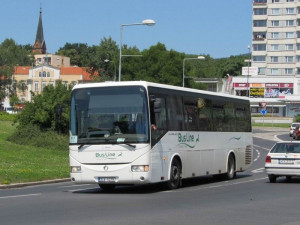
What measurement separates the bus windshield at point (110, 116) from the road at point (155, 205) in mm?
1615

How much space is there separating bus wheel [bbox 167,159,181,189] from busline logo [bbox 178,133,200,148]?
2.30 ft

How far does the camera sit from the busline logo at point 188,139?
21.9 m

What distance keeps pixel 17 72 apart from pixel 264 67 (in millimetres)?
58698

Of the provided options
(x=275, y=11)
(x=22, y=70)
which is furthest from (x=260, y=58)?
(x=22, y=70)

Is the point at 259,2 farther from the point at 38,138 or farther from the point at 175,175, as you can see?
the point at 175,175

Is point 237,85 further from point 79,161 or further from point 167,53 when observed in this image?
point 79,161

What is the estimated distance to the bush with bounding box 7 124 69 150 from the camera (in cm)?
4041

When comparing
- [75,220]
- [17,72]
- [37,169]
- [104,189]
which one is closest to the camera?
[75,220]

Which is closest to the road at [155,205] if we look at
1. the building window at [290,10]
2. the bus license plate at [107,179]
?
the bus license plate at [107,179]

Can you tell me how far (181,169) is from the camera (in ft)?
71.7

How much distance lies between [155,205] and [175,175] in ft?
16.9

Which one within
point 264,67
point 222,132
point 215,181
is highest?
point 264,67

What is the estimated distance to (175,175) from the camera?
21.4m

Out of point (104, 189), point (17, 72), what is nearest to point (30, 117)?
point (104, 189)
